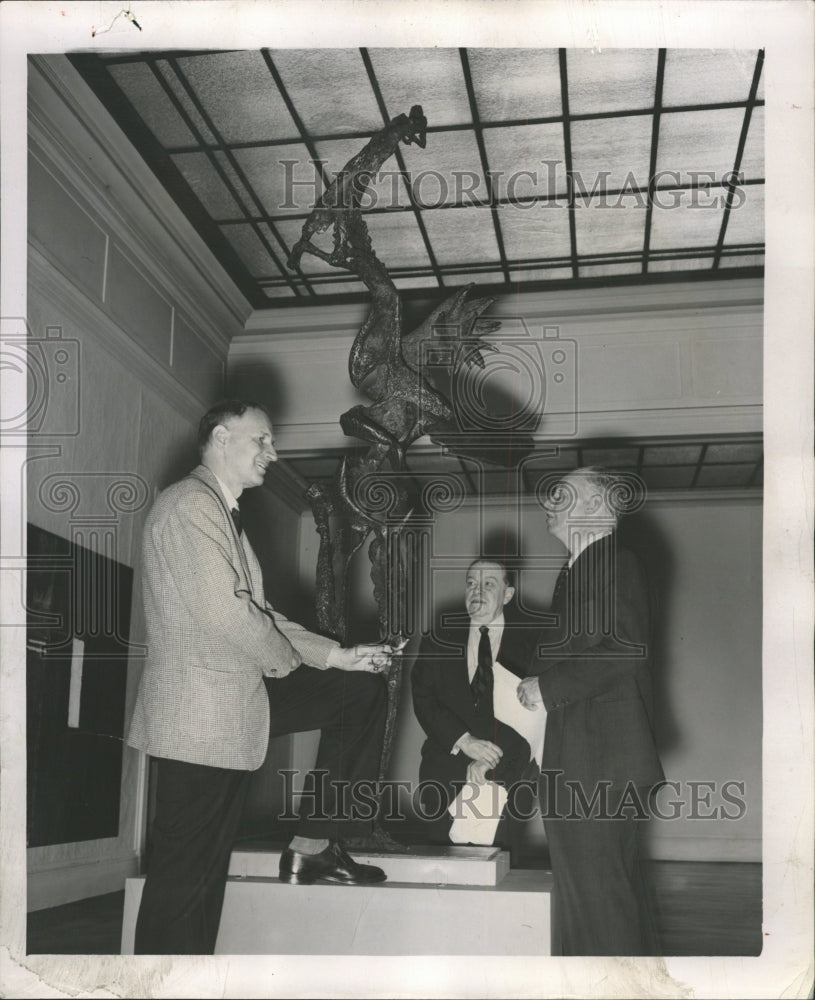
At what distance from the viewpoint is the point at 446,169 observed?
3.45 m

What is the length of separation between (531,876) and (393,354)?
4.09ft

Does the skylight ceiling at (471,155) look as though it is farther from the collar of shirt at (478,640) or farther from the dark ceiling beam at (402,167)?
the collar of shirt at (478,640)

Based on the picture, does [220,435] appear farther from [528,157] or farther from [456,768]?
[528,157]

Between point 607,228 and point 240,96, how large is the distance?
1296 mm

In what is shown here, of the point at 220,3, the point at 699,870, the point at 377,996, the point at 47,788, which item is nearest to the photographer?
the point at 377,996

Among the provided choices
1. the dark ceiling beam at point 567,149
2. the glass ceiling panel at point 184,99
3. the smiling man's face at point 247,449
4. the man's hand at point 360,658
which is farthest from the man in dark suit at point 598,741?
the glass ceiling panel at point 184,99

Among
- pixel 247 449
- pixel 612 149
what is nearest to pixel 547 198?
pixel 612 149

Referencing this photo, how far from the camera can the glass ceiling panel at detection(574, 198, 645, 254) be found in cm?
359

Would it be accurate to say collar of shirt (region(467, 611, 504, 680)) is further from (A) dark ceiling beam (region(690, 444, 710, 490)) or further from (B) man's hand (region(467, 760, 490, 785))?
(A) dark ceiling beam (region(690, 444, 710, 490))

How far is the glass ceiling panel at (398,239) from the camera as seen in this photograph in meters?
3.45

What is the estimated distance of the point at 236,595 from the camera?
7.41 ft

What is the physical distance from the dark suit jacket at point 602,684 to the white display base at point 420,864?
262 mm

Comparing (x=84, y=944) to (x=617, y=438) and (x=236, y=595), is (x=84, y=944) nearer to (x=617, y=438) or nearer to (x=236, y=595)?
(x=236, y=595)

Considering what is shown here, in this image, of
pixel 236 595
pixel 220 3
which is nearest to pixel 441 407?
pixel 236 595
